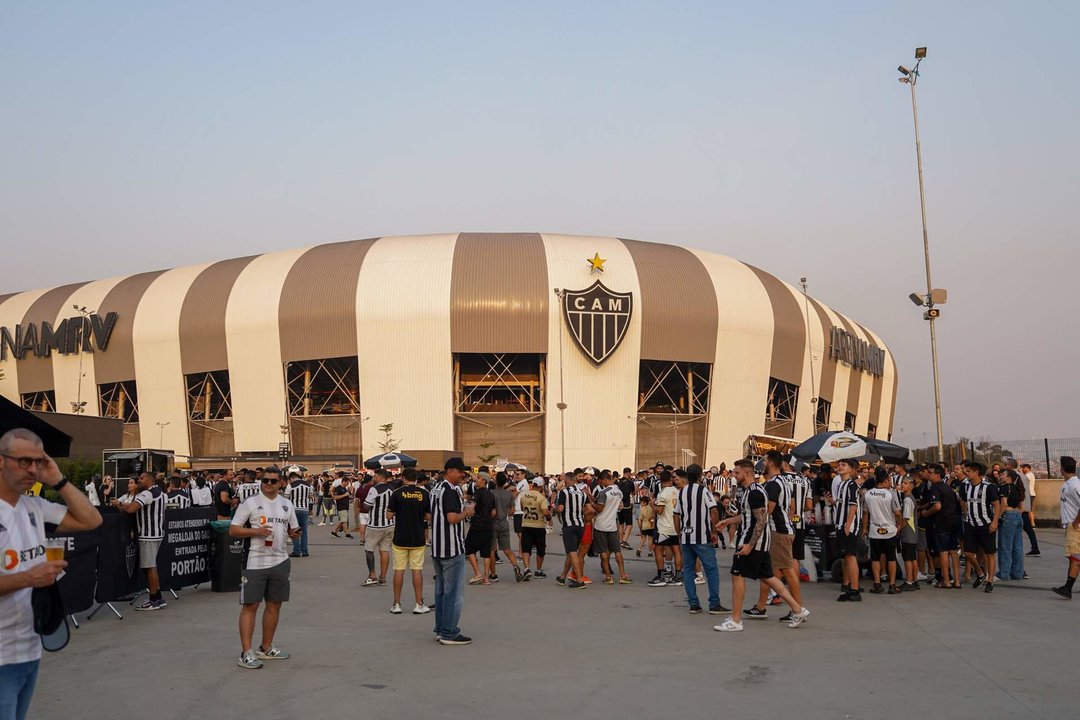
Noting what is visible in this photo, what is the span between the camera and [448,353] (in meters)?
57.1

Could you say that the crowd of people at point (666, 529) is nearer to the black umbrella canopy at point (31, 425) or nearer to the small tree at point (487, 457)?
the black umbrella canopy at point (31, 425)

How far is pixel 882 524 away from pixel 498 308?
4514 cm

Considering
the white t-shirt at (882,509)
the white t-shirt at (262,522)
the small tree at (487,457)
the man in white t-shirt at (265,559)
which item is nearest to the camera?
the man in white t-shirt at (265,559)

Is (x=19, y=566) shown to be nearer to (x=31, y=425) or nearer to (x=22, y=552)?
(x=22, y=552)

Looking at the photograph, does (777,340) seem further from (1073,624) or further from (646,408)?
(1073,624)

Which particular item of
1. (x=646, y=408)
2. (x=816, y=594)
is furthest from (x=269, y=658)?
(x=646, y=408)

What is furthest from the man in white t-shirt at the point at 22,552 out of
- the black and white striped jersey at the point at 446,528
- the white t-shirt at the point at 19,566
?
the black and white striped jersey at the point at 446,528

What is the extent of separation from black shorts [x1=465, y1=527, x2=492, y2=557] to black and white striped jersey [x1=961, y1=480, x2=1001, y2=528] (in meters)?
7.14

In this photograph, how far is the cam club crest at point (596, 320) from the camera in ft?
186

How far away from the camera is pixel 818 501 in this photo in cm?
1454

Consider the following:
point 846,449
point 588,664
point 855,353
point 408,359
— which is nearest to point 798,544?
point 588,664

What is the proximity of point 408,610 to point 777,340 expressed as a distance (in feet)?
176

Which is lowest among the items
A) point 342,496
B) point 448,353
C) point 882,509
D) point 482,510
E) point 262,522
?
point 342,496

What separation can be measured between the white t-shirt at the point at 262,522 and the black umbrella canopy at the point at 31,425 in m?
2.11
